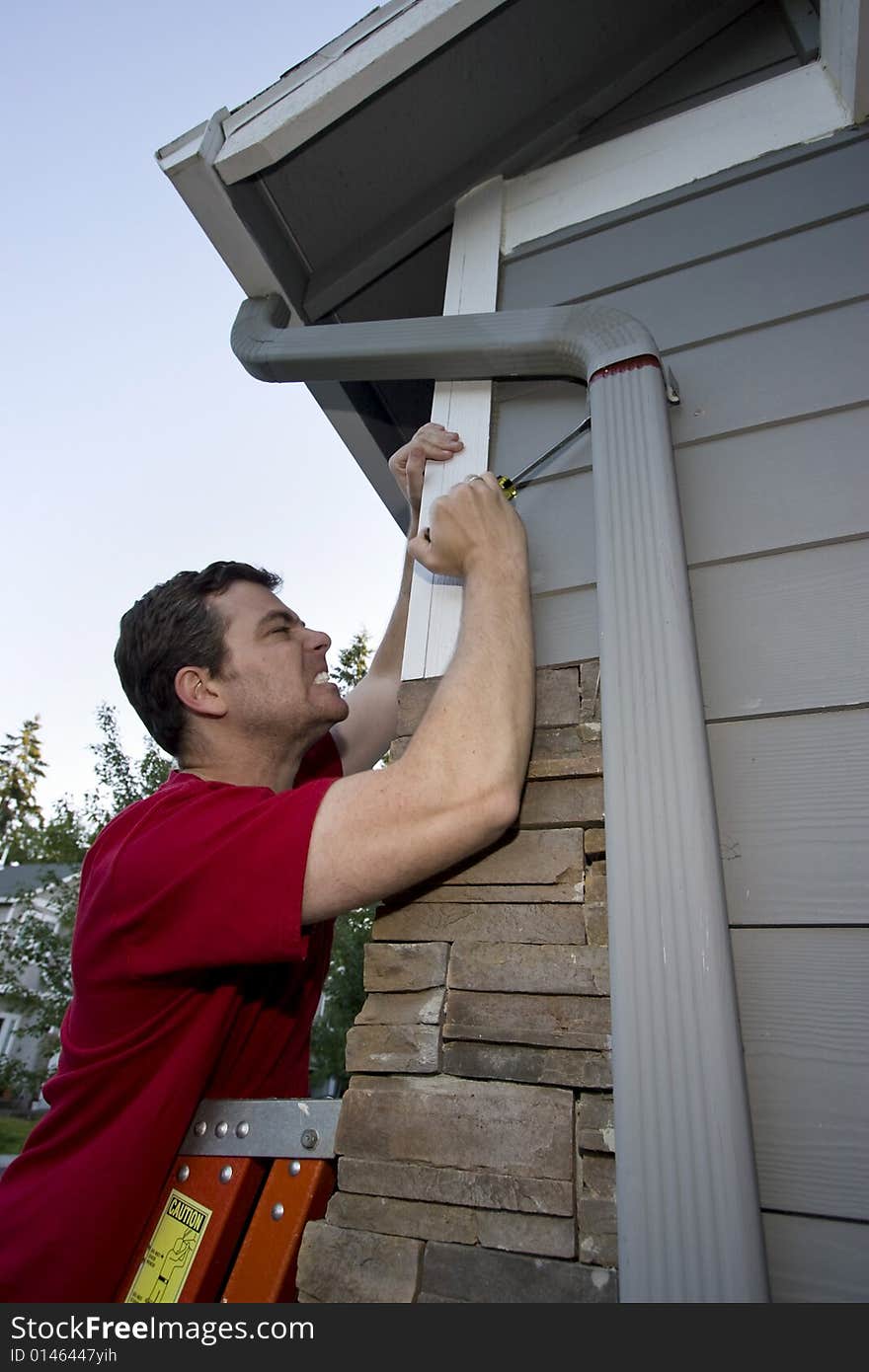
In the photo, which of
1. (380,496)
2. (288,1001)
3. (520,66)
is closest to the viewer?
(288,1001)

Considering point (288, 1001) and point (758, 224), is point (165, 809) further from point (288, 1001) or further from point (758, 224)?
point (758, 224)

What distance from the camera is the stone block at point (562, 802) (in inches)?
46.5

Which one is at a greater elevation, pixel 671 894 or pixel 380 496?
pixel 380 496

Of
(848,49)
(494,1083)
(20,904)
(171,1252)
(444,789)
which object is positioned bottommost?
(171,1252)

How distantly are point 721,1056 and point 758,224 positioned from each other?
5.39ft

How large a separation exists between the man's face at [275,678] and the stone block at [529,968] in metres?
0.79

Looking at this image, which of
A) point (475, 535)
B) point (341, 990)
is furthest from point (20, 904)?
point (475, 535)

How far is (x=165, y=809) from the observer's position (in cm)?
139

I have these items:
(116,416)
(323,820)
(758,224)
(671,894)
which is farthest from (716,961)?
(116,416)

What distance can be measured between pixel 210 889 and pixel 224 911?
4cm

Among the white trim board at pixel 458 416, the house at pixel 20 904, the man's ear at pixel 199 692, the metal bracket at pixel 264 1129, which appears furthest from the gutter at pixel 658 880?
the house at pixel 20 904

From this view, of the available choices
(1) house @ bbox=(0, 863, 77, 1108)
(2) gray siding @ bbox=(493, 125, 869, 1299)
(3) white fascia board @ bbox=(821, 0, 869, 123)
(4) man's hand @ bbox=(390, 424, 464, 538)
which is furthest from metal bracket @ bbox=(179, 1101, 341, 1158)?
(1) house @ bbox=(0, 863, 77, 1108)

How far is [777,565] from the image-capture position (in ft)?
4.17

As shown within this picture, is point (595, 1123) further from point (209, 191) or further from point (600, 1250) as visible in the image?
point (209, 191)
